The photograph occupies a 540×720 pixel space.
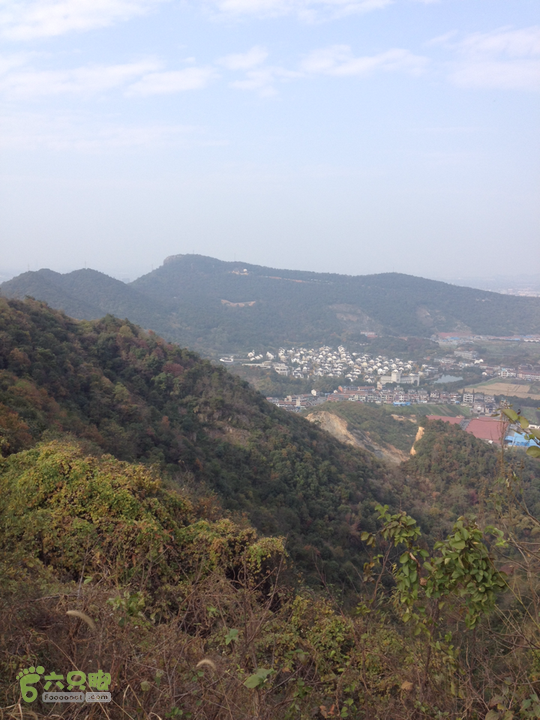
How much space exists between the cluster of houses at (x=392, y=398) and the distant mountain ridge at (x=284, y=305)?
26771mm

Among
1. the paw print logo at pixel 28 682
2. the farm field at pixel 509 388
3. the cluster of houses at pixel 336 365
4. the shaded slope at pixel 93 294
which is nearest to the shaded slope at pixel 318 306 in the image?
the shaded slope at pixel 93 294

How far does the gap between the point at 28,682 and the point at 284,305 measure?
110199mm

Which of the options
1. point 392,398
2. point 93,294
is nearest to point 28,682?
point 392,398

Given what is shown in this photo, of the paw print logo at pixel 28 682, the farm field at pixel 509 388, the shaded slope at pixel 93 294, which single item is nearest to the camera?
the paw print logo at pixel 28 682

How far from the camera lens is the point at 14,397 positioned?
32.4ft

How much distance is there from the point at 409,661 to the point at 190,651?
1.95 m

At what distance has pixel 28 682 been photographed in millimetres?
2559

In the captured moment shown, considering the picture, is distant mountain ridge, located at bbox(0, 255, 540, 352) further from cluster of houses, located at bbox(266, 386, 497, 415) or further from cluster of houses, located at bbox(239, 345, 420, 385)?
cluster of houses, located at bbox(266, 386, 497, 415)

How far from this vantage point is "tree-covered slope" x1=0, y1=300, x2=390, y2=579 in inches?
425

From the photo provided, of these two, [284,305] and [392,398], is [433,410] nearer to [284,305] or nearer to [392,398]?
[392,398]

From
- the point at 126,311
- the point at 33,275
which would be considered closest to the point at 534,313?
the point at 126,311

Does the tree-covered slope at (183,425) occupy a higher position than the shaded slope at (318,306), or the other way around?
the shaded slope at (318,306)

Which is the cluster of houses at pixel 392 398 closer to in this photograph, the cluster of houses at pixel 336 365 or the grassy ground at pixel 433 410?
the grassy ground at pixel 433 410

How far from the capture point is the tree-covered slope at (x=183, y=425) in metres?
10.8
